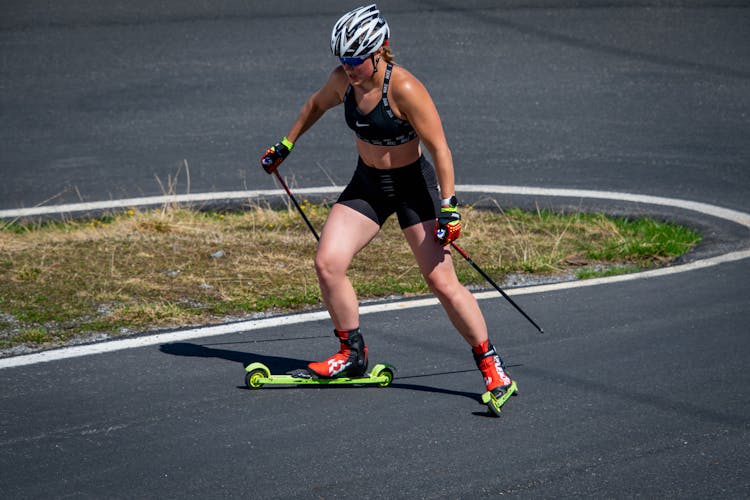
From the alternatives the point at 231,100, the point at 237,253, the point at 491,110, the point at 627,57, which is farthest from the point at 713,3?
the point at 237,253

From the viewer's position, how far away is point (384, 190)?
5.80 metres

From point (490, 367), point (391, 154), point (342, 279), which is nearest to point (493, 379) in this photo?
point (490, 367)

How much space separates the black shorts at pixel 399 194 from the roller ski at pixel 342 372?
2.44 feet

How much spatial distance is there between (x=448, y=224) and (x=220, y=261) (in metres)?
3.47

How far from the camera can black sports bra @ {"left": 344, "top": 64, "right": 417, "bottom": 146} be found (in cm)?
550

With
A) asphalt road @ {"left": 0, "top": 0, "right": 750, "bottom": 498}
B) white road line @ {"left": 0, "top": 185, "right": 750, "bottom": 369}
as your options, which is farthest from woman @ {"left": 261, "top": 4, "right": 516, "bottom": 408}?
white road line @ {"left": 0, "top": 185, "right": 750, "bottom": 369}

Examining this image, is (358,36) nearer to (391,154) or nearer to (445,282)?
(391,154)

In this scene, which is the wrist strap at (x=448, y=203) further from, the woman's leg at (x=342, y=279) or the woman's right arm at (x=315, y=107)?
the woman's right arm at (x=315, y=107)

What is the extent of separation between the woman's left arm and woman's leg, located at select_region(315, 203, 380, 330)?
2.07ft

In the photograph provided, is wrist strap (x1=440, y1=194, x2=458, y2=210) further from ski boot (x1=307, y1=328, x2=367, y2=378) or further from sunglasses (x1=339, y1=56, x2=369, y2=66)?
ski boot (x1=307, y1=328, x2=367, y2=378)

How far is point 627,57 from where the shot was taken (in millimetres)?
15359

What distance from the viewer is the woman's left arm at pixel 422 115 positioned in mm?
5406

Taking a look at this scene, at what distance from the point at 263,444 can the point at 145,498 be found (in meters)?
0.76

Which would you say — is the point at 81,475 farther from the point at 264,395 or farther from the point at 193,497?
the point at 264,395
